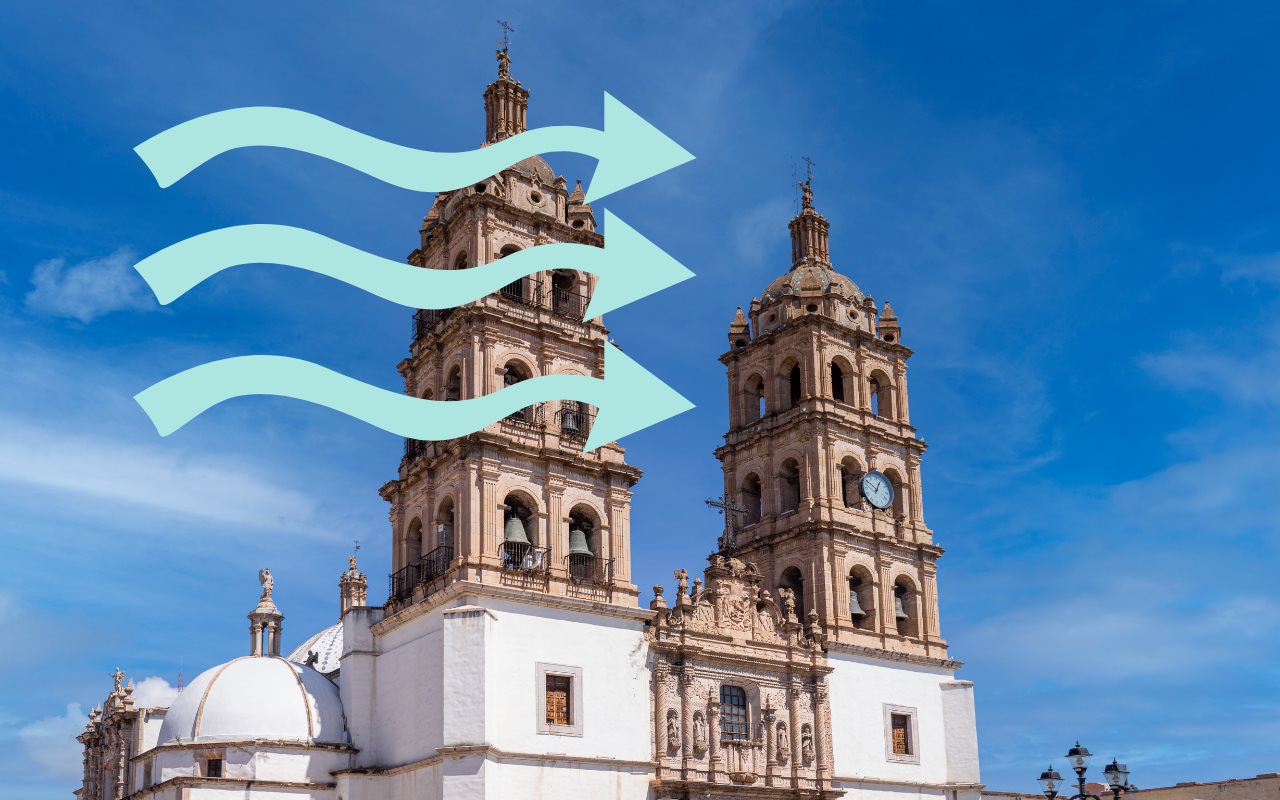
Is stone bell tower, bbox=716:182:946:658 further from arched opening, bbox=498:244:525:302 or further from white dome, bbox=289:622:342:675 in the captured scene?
white dome, bbox=289:622:342:675

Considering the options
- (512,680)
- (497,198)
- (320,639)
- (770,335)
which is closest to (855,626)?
(770,335)

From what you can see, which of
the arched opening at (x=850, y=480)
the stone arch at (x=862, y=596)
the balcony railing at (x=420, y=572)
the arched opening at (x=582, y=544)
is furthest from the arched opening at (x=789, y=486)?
the balcony railing at (x=420, y=572)

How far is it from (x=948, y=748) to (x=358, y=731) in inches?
861

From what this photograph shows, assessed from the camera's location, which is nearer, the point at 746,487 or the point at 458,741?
the point at 458,741

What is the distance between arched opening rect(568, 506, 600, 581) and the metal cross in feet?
29.8

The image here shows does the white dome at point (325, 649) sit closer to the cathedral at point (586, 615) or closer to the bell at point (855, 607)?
the cathedral at point (586, 615)

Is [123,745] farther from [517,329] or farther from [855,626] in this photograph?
[855,626]

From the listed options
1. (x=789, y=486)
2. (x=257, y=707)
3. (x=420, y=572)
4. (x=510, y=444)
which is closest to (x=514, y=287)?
(x=510, y=444)

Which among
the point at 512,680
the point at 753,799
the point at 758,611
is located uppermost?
the point at 758,611

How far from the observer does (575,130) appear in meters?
25.4

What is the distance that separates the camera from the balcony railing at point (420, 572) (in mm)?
41656

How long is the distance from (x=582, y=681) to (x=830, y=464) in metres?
15.1

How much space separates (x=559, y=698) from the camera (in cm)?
4019

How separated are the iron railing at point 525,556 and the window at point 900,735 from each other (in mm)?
14963
